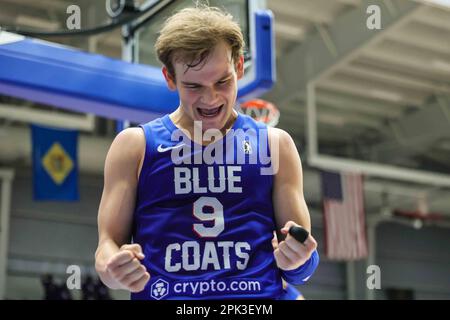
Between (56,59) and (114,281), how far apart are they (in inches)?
104

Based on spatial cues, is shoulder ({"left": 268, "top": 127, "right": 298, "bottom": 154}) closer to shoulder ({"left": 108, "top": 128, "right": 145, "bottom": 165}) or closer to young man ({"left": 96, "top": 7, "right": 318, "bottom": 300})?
young man ({"left": 96, "top": 7, "right": 318, "bottom": 300})

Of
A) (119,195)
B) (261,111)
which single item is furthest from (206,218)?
(261,111)

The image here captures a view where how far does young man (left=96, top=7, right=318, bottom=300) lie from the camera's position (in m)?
1.42

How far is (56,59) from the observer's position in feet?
12.6

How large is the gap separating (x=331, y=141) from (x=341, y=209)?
7.08 ft

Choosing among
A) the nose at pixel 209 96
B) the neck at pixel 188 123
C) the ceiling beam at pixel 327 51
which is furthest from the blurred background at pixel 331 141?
the nose at pixel 209 96

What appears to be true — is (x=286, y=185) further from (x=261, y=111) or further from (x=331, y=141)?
(x=331, y=141)

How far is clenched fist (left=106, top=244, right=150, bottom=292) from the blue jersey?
0.28 ft

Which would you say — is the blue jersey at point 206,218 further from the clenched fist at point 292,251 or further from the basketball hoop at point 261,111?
the basketball hoop at point 261,111

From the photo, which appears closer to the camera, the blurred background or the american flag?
the blurred background

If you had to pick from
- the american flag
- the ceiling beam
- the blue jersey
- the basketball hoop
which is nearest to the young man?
the blue jersey

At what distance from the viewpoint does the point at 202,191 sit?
4.78 ft
